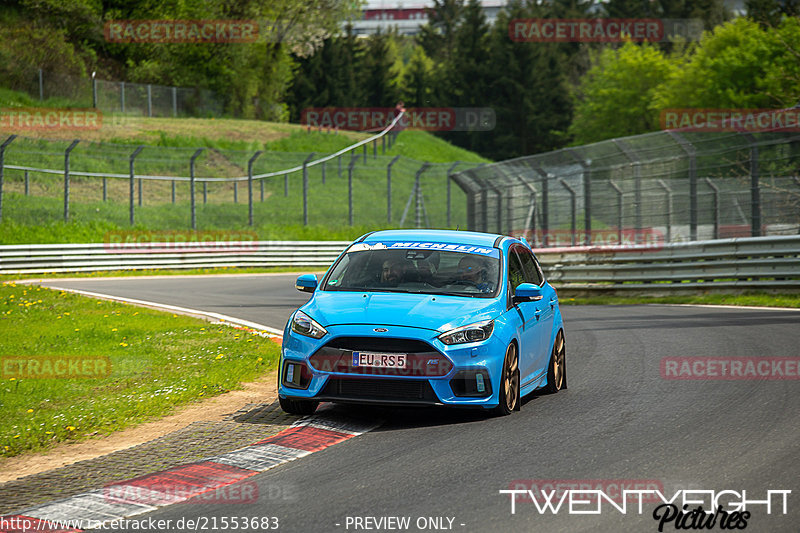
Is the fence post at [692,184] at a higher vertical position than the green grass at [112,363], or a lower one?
higher

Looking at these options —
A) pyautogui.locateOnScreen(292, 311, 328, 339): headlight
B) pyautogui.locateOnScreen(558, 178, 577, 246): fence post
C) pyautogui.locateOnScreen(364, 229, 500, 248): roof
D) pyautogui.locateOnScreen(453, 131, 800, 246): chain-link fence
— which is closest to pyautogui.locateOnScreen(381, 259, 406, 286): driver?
pyautogui.locateOnScreen(364, 229, 500, 248): roof

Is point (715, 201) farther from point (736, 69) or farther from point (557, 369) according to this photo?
point (736, 69)

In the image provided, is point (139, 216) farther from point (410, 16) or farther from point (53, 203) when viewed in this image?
point (410, 16)

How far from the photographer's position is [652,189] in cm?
2303

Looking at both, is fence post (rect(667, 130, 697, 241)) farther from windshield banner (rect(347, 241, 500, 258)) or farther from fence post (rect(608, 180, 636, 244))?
windshield banner (rect(347, 241, 500, 258))

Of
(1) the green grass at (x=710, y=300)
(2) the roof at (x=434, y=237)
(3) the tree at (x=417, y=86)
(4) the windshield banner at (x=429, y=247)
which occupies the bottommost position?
(1) the green grass at (x=710, y=300)

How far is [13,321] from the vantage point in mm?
14461

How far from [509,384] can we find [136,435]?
9.50 feet

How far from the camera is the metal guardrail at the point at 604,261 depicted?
18484 millimetres

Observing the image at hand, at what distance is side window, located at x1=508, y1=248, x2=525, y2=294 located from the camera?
→ 30.3ft

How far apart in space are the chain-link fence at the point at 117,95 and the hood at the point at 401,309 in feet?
159

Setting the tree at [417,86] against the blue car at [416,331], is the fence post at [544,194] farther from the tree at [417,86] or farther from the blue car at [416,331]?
the tree at [417,86]

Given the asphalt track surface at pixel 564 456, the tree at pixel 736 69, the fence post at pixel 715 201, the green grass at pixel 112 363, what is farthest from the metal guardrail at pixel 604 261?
the tree at pixel 736 69

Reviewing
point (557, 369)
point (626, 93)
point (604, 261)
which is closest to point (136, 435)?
point (557, 369)
